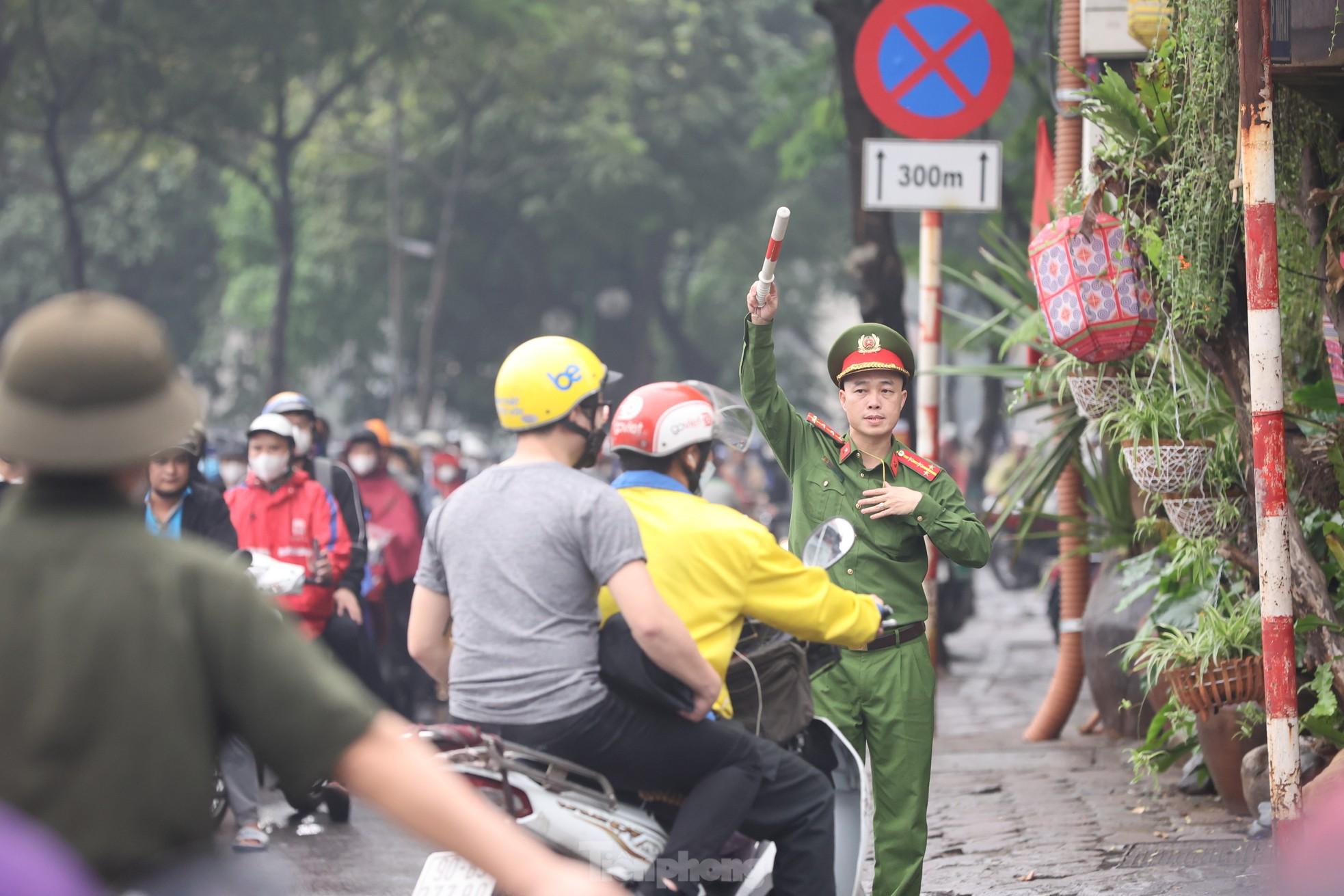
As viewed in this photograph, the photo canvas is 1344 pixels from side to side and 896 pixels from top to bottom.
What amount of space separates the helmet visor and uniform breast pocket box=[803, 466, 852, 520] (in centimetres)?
80

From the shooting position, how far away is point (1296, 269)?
20.5 ft

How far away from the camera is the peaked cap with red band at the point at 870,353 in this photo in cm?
550

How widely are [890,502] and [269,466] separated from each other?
13.1ft

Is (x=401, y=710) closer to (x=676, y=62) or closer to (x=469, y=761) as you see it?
(x=469, y=761)

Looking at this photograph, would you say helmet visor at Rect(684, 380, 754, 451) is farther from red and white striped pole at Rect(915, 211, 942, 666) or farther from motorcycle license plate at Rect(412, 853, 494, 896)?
red and white striped pole at Rect(915, 211, 942, 666)

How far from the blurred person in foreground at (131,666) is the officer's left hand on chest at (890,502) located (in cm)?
316

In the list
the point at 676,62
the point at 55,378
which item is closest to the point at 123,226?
the point at 676,62

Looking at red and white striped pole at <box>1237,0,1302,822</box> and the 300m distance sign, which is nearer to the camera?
red and white striped pole at <box>1237,0,1302,822</box>

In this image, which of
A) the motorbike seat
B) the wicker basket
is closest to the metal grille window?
the wicker basket

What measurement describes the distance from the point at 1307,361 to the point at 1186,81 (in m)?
1.47

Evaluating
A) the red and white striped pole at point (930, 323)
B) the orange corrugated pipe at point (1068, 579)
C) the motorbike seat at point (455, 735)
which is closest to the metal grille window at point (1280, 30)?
the red and white striped pole at point (930, 323)

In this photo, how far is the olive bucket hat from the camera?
2.17 m

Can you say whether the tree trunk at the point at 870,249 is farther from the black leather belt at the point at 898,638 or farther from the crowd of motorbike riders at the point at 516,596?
the black leather belt at the point at 898,638

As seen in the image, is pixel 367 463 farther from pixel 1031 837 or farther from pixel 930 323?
pixel 1031 837
